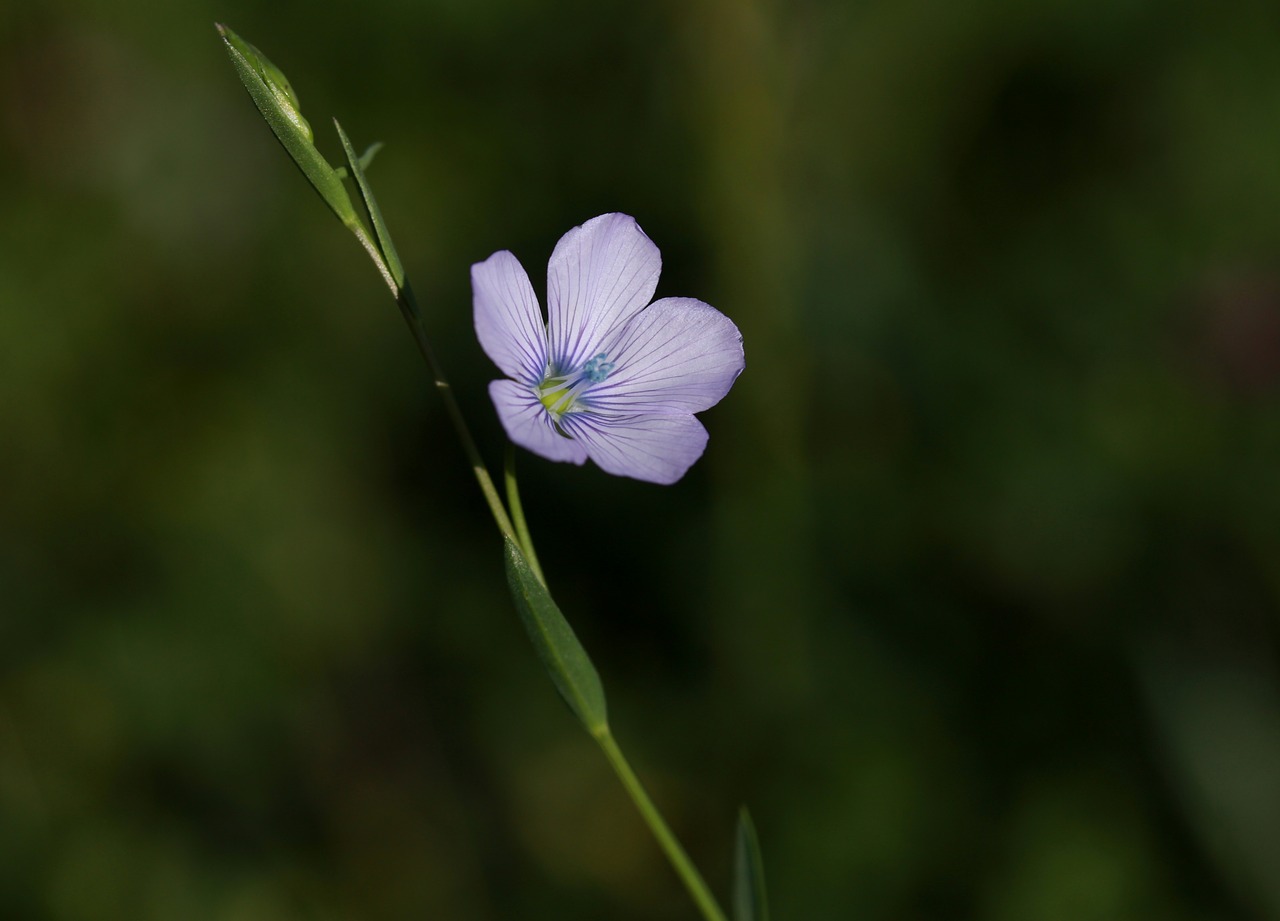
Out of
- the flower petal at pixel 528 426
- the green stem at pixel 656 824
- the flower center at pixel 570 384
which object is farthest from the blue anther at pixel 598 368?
the green stem at pixel 656 824

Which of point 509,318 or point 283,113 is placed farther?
point 509,318

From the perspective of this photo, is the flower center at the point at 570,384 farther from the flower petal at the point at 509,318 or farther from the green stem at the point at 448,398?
the green stem at the point at 448,398

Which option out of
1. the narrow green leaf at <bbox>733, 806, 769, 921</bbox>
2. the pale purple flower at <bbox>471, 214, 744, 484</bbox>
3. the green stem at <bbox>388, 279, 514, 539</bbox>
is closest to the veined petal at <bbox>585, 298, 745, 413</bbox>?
the pale purple flower at <bbox>471, 214, 744, 484</bbox>

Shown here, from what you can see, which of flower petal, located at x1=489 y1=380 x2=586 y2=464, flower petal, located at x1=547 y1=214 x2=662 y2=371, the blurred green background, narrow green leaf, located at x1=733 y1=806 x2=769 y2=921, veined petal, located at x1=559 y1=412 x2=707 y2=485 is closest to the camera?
flower petal, located at x1=489 y1=380 x2=586 y2=464

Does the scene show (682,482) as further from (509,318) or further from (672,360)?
(509,318)

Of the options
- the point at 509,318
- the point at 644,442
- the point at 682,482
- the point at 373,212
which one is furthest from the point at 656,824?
the point at 682,482

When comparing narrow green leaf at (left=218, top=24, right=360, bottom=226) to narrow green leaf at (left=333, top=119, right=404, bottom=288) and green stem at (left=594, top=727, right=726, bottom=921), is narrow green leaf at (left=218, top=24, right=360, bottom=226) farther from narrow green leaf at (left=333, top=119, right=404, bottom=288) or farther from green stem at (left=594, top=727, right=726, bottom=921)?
green stem at (left=594, top=727, right=726, bottom=921)
